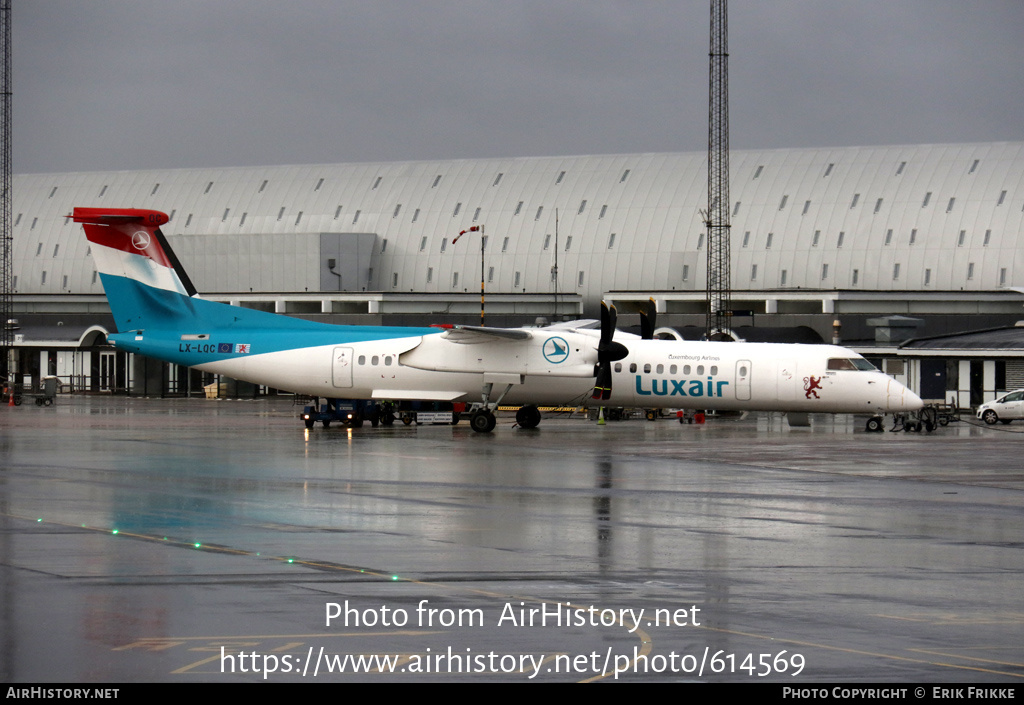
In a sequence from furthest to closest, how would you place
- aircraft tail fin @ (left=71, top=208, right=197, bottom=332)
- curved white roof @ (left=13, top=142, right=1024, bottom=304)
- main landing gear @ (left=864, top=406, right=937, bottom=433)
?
curved white roof @ (left=13, top=142, right=1024, bottom=304), main landing gear @ (left=864, top=406, right=937, bottom=433), aircraft tail fin @ (left=71, top=208, right=197, bottom=332)

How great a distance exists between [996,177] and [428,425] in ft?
157

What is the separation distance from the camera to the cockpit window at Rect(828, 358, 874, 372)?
4144 cm

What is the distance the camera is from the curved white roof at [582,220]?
76.9m

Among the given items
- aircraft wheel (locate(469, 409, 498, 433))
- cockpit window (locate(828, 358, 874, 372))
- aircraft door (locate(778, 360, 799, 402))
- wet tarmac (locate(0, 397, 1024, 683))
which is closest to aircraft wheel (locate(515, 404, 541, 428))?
aircraft wheel (locate(469, 409, 498, 433))

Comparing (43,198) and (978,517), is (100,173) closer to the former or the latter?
Result: (43,198)

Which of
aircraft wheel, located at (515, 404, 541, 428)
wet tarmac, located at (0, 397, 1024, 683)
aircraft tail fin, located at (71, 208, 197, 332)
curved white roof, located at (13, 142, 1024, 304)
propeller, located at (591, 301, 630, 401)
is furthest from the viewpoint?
curved white roof, located at (13, 142, 1024, 304)

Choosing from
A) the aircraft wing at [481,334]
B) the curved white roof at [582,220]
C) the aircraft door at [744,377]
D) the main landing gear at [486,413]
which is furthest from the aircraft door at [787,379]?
the curved white roof at [582,220]

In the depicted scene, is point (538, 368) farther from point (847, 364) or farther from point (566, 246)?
point (566, 246)

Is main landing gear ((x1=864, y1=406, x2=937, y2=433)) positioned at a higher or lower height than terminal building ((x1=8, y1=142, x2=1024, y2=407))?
lower

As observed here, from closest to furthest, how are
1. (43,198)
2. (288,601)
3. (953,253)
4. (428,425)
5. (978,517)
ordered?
(288,601)
(978,517)
(428,425)
(953,253)
(43,198)

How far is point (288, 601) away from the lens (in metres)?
12.4

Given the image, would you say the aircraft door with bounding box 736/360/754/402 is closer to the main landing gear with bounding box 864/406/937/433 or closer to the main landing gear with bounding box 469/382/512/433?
the main landing gear with bounding box 864/406/937/433

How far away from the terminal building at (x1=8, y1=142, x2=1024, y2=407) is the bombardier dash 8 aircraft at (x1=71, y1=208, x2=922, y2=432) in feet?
83.9

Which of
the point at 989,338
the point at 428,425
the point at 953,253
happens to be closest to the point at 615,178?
the point at 953,253
